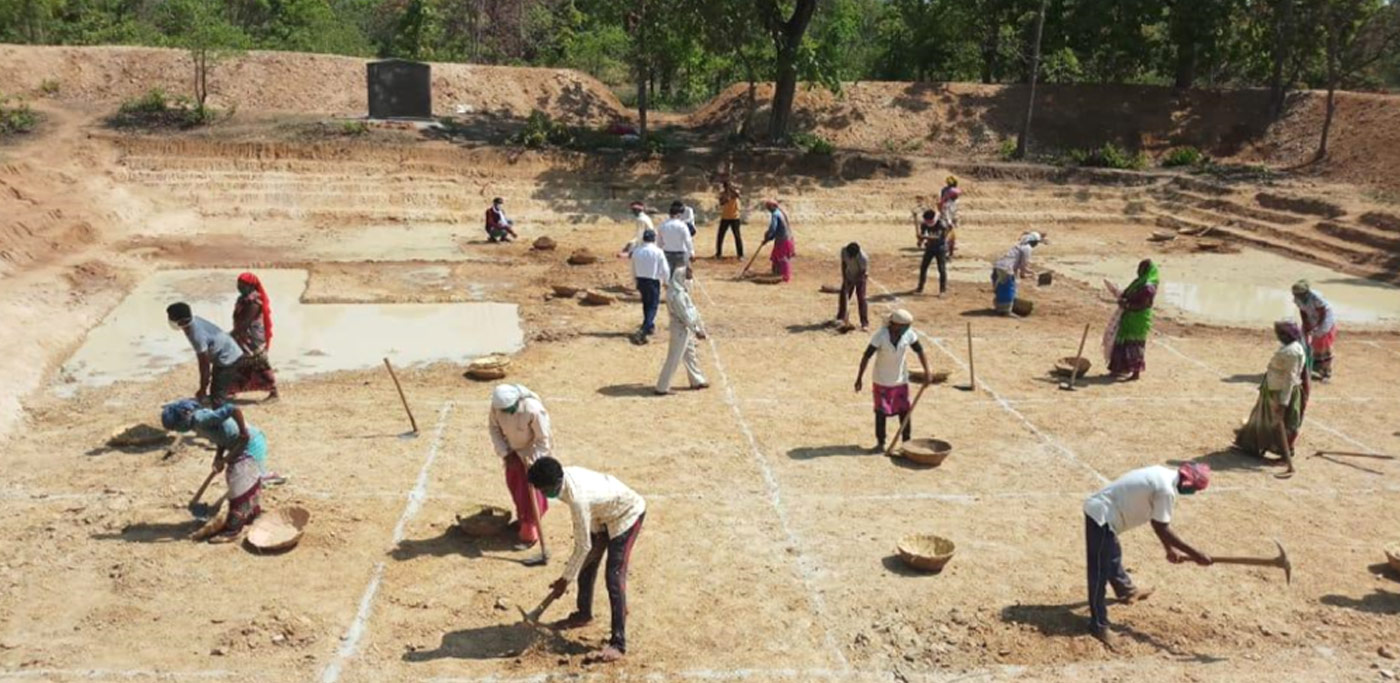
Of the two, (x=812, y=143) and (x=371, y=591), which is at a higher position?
(x=812, y=143)

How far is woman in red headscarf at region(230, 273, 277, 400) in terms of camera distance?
42.2ft

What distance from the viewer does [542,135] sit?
30281mm

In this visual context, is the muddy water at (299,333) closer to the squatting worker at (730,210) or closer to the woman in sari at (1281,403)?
the squatting worker at (730,210)

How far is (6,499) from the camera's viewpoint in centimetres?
1012

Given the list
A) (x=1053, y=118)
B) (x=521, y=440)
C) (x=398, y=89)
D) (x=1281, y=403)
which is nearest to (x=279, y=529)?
(x=521, y=440)

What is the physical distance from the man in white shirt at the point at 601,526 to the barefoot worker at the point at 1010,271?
1196 cm

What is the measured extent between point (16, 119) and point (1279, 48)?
118 feet

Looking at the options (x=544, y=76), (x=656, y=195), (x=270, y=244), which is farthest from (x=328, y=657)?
(x=544, y=76)

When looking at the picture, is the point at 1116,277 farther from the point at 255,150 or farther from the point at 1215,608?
the point at 255,150

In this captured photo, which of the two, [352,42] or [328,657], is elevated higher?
[352,42]

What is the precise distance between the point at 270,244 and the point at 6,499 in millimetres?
13674

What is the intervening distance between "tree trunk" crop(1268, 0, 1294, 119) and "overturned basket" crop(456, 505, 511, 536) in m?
32.9

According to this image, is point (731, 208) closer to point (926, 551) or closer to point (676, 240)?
point (676, 240)

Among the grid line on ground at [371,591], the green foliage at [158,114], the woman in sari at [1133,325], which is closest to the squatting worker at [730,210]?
the woman in sari at [1133,325]
